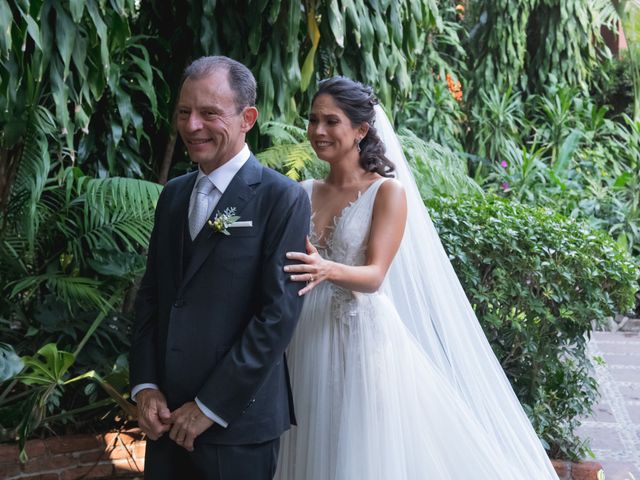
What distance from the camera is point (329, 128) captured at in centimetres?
300

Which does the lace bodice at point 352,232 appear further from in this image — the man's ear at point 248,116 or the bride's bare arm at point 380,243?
the man's ear at point 248,116

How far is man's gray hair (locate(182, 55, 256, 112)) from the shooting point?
227cm

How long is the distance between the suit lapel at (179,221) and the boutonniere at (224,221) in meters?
0.13

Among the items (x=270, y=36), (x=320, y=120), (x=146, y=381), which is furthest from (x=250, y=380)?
(x=270, y=36)

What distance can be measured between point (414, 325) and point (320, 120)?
902 millimetres

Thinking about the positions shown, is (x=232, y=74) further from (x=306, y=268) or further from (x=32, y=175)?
(x=32, y=175)

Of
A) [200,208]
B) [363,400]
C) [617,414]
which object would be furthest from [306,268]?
[617,414]

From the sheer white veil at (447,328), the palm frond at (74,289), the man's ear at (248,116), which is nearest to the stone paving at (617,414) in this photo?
the sheer white veil at (447,328)

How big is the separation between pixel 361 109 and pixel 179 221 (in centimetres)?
90

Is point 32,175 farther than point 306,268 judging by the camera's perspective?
Yes

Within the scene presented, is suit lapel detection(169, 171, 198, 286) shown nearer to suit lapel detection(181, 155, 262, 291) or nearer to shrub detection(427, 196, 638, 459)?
suit lapel detection(181, 155, 262, 291)

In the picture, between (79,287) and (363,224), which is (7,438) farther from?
(363,224)

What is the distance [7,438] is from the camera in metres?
3.85

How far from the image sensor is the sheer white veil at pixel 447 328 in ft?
11.0
